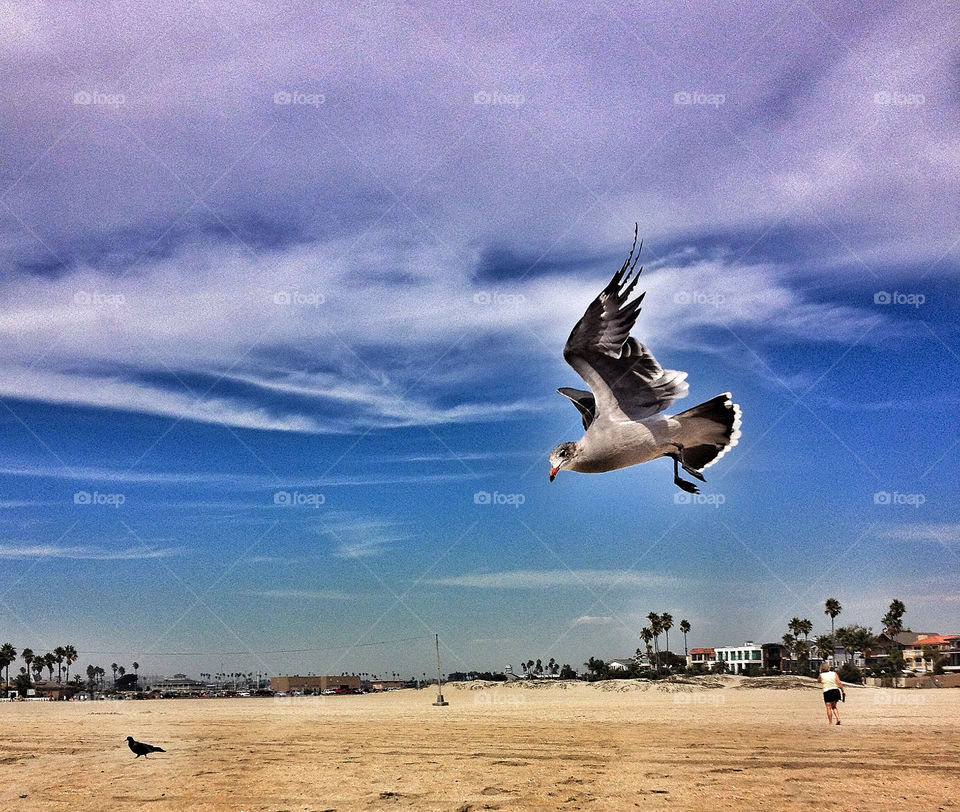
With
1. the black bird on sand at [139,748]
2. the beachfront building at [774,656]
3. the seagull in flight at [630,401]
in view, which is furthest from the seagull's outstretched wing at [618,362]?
the beachfront building at [774,656]

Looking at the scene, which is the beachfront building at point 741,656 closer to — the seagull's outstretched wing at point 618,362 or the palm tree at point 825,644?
the palm tree at point 825,644

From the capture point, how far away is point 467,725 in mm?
35750

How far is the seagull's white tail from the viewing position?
13.9m

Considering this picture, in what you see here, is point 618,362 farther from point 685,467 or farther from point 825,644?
point 825,644

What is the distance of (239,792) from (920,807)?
14.5m

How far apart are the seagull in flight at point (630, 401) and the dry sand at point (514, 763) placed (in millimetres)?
8206

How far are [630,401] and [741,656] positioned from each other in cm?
12000

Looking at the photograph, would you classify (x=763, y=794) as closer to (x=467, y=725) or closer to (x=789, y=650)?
(x=467, y=725)

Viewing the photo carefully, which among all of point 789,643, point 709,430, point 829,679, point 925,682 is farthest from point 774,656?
point 709,430

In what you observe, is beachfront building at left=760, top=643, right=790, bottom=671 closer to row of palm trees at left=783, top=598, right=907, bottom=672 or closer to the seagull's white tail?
row of palm trees at left=783, top=598, right=907, bottom=672

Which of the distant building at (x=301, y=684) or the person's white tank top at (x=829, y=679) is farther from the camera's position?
the distant building at (x=301, y=684)

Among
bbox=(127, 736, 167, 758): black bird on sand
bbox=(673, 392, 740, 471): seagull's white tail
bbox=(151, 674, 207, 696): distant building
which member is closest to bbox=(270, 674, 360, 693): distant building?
bbox=(151, 674, 207, 696): distant building

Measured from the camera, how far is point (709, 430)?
46.3 ft

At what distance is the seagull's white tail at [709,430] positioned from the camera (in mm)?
13859
